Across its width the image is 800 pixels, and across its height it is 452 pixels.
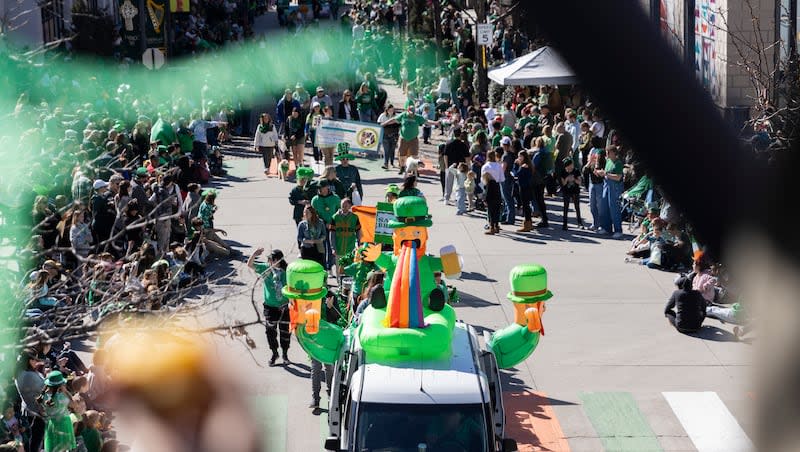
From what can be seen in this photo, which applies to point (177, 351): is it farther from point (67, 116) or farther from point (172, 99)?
point (172, 99)

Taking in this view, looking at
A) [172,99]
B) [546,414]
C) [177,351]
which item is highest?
[172,99]

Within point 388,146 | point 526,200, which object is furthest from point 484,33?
point 526,200

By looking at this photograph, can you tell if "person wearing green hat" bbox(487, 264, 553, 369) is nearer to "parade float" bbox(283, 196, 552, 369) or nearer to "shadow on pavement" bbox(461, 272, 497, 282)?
"parade float" bbox(283, 196, 552, 369)

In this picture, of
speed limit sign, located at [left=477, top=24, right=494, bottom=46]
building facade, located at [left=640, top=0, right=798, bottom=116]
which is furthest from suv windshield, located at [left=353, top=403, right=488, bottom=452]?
speed limit sign, located at [left=477, top=24, right=494, bottom=46]

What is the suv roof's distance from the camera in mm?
8750

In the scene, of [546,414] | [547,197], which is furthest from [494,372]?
[547,197]

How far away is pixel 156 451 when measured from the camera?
458 inches

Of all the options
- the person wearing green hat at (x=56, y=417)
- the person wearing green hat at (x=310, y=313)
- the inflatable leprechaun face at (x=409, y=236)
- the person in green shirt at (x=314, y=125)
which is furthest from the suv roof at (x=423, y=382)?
the person in green shirt at (x=314, y=125)

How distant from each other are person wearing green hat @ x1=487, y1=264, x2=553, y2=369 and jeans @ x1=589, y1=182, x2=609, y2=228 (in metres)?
10.2

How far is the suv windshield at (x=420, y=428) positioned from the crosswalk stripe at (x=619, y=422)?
323 cm

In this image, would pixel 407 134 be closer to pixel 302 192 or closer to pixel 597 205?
pixel 597 205

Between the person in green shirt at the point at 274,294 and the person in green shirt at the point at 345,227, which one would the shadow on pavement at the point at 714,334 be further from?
the person in green shirt at the point at 274,294

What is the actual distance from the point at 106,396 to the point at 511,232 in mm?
10379

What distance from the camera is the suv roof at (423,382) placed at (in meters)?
8.75
